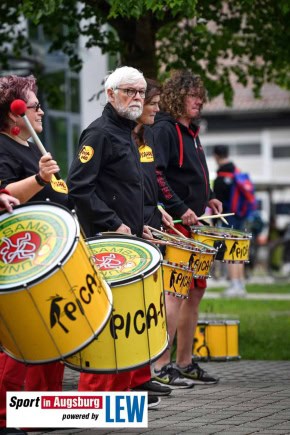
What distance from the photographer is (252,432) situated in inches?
261

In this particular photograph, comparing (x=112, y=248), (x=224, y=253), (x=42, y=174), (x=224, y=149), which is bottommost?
(x=224, y=149)

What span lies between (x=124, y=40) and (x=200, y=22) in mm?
850

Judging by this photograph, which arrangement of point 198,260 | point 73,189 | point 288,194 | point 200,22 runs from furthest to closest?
point 288,194 < point 200,22 < point 198,260 < point 73,189

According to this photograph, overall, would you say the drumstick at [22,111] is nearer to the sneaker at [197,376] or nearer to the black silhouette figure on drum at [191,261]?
the black silhouette figure on drum at [191,261]

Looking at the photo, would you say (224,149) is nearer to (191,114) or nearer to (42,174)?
(191,114)

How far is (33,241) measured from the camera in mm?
5773

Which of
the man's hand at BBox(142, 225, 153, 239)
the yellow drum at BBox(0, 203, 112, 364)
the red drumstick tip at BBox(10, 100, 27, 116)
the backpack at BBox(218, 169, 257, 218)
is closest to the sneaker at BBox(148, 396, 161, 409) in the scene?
the man's hand at BBox(142, 225, 153, 239)

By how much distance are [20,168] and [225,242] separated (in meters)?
2.53

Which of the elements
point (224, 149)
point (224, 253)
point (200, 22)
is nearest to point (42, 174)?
point (224, 253)

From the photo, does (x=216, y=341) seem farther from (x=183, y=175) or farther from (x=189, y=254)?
(x=189, y=254)

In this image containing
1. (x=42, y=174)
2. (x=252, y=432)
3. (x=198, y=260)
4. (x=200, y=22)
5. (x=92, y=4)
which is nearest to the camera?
(x=42, y=174)

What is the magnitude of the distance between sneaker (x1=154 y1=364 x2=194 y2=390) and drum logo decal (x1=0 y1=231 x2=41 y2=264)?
308 cm

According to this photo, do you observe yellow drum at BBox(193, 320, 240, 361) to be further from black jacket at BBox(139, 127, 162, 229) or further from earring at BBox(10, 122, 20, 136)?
earring at BBox(10, 122, 20, 136)

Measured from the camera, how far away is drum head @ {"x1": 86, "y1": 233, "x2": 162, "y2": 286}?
615 cm
